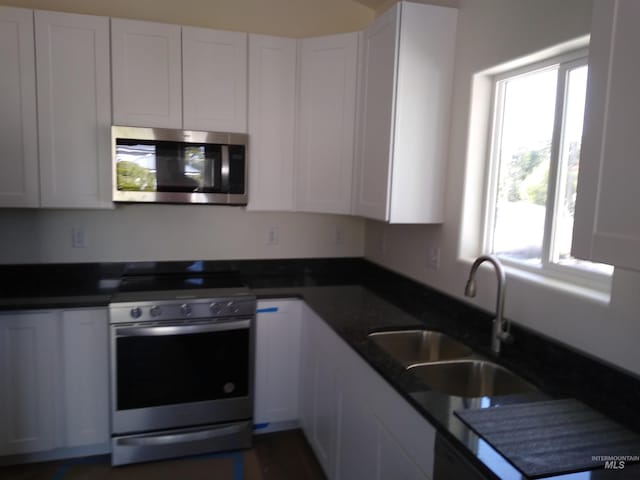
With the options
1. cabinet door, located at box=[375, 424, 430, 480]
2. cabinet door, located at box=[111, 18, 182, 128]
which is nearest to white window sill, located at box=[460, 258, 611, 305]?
cabinet door, located at box=[375, 424, 430, 480]

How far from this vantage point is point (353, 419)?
6.25ft

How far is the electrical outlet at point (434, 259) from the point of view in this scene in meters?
2.40

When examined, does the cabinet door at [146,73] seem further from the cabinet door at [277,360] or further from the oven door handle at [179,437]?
the oven door handle at [179,437]

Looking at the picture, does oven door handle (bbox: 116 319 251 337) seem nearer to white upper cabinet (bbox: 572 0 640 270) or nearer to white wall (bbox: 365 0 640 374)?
white wall (bbox: 365 0 640 374)

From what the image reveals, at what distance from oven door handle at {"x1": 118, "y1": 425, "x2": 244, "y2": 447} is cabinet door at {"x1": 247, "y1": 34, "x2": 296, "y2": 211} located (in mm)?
1294

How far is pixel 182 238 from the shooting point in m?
3.01

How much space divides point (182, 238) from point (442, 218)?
1.67 metres

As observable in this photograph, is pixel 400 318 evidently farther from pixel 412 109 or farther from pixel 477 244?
pixel 412 109

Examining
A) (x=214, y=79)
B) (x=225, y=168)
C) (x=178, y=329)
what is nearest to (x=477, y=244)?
(x=225, y=168)

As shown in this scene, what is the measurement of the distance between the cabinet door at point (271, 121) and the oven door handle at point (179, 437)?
1.29 meters

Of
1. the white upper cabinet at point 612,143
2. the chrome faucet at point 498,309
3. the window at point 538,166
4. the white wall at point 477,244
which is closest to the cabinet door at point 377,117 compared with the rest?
the white wall at point 477,244

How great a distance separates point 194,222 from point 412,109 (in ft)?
5.23

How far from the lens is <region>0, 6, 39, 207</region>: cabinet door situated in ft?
7.81

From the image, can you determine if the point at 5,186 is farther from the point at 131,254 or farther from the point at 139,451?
the point at 139,451
